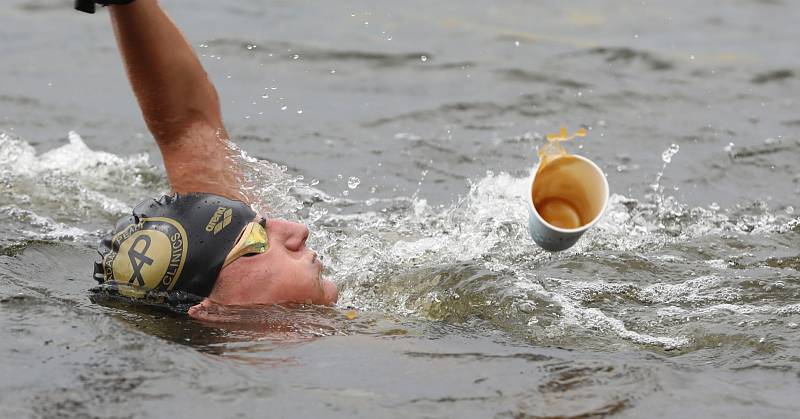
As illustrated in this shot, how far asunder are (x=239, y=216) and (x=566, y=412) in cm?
175

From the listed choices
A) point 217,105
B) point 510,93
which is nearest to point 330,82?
point 510,93

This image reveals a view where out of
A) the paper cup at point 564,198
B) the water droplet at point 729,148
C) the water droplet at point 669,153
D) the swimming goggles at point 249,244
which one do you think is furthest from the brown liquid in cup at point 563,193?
the water droplet at point 729,148

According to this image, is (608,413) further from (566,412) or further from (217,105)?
(217,105)

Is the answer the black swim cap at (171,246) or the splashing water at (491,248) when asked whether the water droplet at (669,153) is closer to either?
the splashing water at (491,248)

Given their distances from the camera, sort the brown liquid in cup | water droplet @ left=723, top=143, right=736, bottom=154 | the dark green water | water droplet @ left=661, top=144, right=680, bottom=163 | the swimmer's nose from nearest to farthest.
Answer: the dark green water, the brown liquid in cup, the swimmer's nose, water droplet @ left=661, top=144, right=680, bottom=163, water droplet @ left=723, top=143, right=736, bottom=154

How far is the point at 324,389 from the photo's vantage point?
379cm

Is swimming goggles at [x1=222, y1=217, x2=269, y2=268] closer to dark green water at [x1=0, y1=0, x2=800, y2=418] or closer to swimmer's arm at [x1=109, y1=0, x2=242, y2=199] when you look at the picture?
dark green water at [x1=0, y1=0, x2=800, y2=418]

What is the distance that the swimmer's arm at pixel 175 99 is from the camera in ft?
14.9

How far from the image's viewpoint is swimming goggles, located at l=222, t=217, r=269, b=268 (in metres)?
4.60

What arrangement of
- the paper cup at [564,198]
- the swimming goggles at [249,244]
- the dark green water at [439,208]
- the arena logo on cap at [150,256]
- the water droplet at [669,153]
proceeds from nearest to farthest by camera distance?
the dark green water at [439,208] < the paper cup at [564,198] < the arena logo on cap at [150,256] < the swimming goggles at [249,244] < the water droplet at [669,153]

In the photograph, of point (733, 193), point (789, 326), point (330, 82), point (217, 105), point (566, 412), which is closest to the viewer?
point (566, 412)

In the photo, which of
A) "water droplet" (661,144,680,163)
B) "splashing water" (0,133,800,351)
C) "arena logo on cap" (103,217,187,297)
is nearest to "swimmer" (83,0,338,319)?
"arena logo on cap" (103,217,187,297)

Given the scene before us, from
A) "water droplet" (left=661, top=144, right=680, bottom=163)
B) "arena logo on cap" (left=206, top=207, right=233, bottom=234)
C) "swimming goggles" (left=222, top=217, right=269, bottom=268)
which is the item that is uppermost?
"water droplet" (left=661, top=144, right=680, bottom=163)

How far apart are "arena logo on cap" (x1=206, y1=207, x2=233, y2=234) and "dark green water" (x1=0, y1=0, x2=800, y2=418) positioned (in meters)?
0.35
